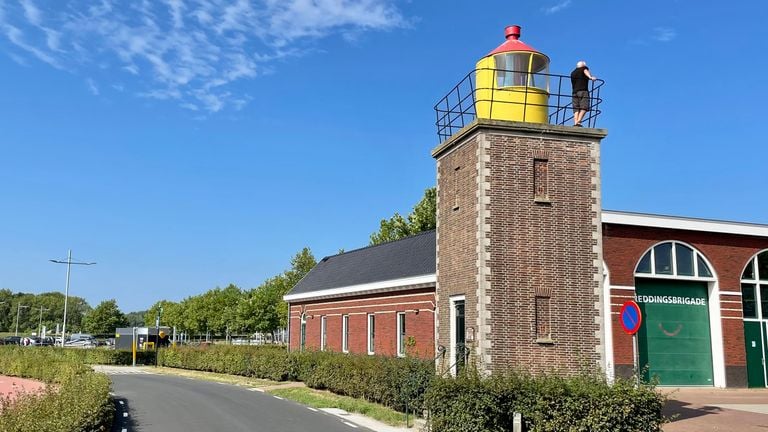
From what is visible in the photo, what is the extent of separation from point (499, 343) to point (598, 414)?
318 cm

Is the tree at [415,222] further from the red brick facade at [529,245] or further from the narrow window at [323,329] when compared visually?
the red brick facade at [529,245]

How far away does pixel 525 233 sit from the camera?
643 inches

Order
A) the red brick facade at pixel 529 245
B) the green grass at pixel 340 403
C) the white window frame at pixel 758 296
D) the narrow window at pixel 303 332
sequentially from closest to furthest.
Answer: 1. the red brick facade at pixel 529 245
2. the green grass at pixel 340 403
3. the white window frame at pixel 758 296
4. the narrow window at pixel 303 332

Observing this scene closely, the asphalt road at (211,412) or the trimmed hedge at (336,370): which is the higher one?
the trimmed hedge at (336,370)

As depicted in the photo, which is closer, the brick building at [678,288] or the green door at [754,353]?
the brick building at [678,288]

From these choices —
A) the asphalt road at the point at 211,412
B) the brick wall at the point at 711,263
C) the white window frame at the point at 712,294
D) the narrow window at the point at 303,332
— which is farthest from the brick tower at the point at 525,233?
the narrow window at the point at 303,332

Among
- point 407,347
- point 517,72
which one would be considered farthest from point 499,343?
point 407,347

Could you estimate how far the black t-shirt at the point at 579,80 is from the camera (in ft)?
55.8

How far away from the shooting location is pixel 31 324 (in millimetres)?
166250

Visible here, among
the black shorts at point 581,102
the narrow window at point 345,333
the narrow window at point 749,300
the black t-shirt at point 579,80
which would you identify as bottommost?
the narrow window at point 345,333

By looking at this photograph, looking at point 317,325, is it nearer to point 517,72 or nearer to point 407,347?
point 407,347

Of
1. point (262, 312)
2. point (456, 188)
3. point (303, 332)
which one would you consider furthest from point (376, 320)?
point (262, 312)

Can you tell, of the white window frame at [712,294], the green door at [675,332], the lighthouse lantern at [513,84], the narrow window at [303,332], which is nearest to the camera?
the lighthouse lantern at [513,84]

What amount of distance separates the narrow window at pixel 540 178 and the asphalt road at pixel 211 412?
23.3 ft
